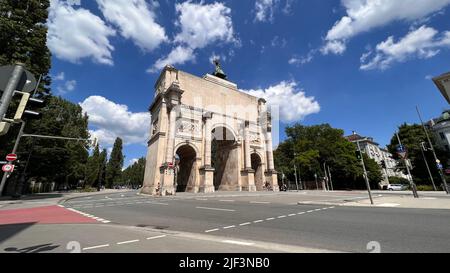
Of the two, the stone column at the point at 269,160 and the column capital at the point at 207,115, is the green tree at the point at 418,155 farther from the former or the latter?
the column capital at the point at 207,115

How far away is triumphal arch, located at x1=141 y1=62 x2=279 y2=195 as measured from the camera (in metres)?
31.1

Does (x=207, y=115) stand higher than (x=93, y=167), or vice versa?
(x=207, y=115)

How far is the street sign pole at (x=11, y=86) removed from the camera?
2.86 metres

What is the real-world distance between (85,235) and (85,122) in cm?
5509

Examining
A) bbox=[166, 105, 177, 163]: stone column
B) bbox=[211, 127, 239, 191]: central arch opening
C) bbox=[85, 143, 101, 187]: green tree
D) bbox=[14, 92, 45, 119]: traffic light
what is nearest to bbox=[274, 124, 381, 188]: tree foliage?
bbox=[211, 127, 239, 191]: central arch opening

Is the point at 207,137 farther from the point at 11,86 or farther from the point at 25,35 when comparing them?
the point at 11,86

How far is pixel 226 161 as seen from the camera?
40.2m

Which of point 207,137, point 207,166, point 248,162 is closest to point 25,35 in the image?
point 207,137

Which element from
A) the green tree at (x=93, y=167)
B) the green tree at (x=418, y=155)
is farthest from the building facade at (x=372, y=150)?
the green tree at (x=93, y=167)

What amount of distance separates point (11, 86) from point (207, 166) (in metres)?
29.4
